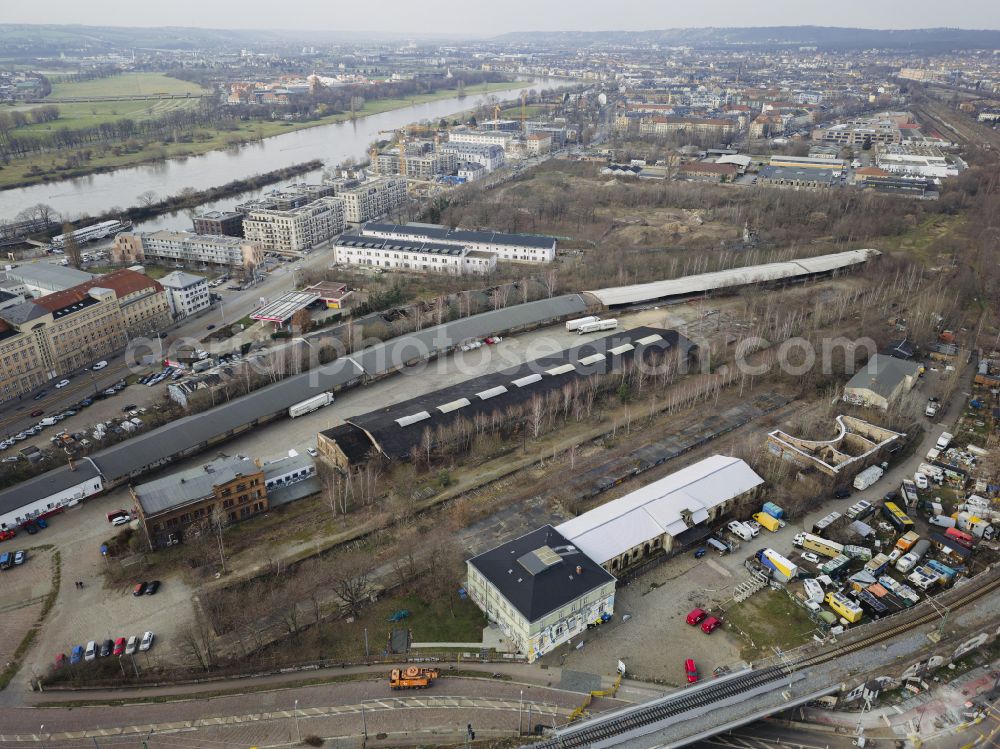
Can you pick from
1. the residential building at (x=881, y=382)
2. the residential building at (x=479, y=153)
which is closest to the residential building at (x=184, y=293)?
the residential building at (x=881, y=382)

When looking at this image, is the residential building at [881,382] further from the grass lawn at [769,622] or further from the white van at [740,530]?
the grass lawn at [769,622]

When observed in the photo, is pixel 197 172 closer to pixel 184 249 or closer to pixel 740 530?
pixel 184 249

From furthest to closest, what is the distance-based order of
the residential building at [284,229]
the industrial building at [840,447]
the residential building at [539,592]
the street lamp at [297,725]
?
the residential building at [284,229] → the industrial building at [840,447] → the residential building at [539,592] → the street lamp at [297,725]

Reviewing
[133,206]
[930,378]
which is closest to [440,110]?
[133,206]

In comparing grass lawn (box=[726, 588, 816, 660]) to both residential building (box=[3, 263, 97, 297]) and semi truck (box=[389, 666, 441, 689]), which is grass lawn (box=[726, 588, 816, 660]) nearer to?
semi truck (box=[389, 666, 441, 689])

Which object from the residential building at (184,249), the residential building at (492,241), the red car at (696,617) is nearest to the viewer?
the red car at (696,617)

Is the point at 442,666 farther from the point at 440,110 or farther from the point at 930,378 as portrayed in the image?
the point at 440,110

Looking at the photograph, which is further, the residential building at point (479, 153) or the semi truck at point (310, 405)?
the residential building at point (479, 153)
